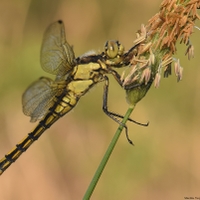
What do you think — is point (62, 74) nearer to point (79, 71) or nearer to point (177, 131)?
point (79, 71)

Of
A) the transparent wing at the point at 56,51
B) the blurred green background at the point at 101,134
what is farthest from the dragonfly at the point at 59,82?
the blurred green background at the point at 101,134

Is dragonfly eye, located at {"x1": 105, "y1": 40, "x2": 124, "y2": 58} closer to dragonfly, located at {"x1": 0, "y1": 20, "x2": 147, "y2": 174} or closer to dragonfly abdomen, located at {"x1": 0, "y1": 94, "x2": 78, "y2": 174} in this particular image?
dragonfly, located at {"x1": 0, "y1": 20, "x2": 147, "y2": 174}

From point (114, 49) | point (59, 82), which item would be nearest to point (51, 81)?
point (59, 82)

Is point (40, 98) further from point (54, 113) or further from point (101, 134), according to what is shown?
point (101, 134)

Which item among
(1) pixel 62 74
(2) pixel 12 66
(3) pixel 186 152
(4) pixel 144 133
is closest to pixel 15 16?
(2) pixel 12 66

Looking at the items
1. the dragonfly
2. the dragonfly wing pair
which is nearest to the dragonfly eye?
the dragonfly

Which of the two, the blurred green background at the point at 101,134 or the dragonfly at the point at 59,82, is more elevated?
the blurred green background at the point at 101,134

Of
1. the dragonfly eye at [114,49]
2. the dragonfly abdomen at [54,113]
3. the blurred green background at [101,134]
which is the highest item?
the blurred green background at [101,134]

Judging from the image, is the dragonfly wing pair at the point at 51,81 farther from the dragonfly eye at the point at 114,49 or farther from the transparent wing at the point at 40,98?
the dragonfly eye at the point at 114,49
